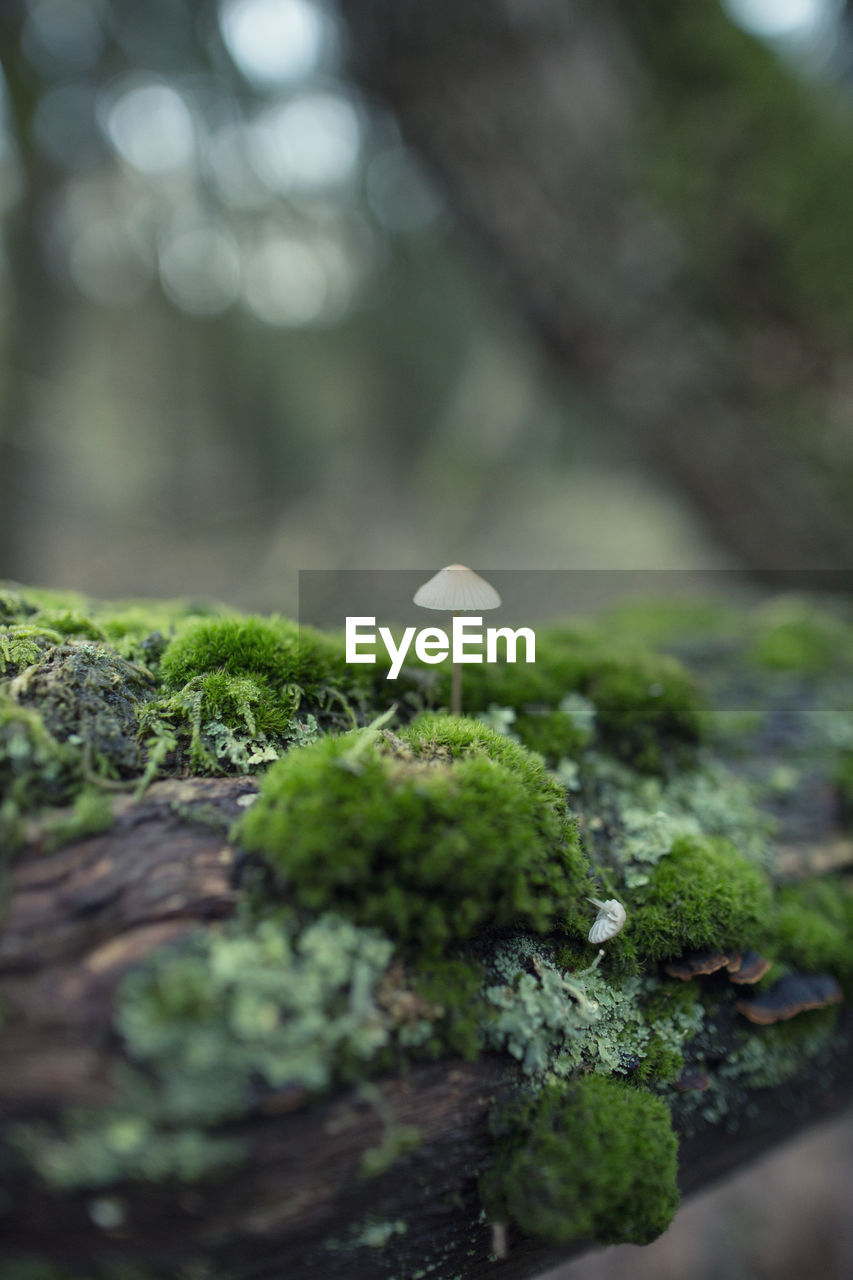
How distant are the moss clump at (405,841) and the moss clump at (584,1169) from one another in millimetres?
396

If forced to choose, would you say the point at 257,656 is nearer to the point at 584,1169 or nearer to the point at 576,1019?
the point at 576,1019

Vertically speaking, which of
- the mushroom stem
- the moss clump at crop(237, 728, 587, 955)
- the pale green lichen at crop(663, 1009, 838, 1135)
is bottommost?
the pale green lichen at crop(663, 1009, 838, 1135)

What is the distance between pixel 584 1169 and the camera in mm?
1462

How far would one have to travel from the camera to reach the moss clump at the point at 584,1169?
144 cm

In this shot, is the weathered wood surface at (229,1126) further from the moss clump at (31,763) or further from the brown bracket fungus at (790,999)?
the brown bracket fungus at (790,999)

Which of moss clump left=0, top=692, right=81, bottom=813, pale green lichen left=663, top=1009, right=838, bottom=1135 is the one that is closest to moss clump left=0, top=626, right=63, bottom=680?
moss clump left=0, top=692, right=81, bottom=813

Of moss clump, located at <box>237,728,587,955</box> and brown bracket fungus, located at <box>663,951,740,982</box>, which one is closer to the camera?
moss clump, located at <box>237,728,587,955</box>

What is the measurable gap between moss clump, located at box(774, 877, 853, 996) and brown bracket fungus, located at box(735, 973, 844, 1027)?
0.18 ft

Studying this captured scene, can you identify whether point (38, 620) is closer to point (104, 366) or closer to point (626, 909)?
point (626, 909)

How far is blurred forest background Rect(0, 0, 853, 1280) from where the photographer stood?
15.2ft

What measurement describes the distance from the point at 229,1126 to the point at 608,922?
1018 millimetres

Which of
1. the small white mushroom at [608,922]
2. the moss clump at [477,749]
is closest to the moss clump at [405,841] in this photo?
the moss clump at [477,749]

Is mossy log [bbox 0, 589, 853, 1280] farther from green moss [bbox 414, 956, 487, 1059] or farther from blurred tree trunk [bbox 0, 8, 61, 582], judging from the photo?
blurred tree trunk [bbox 0, 8, 61, 582]

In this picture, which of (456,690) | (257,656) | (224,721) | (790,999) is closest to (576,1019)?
(790,999)
